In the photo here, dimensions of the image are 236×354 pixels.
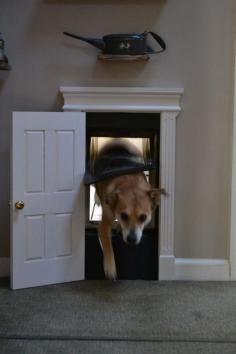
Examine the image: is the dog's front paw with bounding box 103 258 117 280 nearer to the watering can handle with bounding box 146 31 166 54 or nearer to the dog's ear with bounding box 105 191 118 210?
the dog's ear with bounding box 105 191 118 210

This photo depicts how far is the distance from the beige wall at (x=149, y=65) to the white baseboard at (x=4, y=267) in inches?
22.6

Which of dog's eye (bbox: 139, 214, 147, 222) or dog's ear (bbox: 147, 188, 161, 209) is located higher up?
dog's ear (bbox: 147, 188, 161, 209)

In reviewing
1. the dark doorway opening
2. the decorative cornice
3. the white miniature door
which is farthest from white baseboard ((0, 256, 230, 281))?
the decorative cornice

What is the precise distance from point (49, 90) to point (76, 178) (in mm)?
771

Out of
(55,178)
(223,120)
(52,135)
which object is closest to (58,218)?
(55,178)

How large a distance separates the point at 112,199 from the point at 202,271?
1.12 metres

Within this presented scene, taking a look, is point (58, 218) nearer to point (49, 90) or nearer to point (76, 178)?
point (76, 178)

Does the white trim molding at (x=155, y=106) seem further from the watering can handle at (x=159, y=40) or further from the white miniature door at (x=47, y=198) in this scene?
the watering can handle at (x=159, y=40)

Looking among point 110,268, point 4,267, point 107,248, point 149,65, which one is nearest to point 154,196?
point 107,248

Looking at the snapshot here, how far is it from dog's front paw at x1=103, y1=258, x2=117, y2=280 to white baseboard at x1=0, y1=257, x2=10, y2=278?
2.87ft

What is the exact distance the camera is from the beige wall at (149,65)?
14.1 feet

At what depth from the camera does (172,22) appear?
431 centimetres

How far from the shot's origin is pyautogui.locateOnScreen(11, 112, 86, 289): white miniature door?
4.10 meters

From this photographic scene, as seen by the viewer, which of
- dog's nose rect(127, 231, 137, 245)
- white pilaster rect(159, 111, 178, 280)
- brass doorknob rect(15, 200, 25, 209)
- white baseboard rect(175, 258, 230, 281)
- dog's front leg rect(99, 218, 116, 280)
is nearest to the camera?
dog's nose rect(127, 231, 137, 245)
